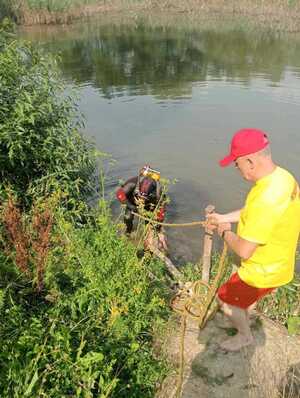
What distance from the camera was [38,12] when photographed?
96.9ft

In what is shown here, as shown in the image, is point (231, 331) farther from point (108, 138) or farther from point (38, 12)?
point (38, 12)

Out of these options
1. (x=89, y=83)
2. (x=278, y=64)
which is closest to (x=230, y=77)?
(x=278, y=64)

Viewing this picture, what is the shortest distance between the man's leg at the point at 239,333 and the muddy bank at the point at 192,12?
96.4 feet

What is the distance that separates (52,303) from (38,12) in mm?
31737

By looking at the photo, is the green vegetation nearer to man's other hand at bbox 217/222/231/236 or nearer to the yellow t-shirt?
man's other hand at bbox 217/222/231/236

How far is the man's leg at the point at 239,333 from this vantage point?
3.81 metres

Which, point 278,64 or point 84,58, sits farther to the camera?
point 84,58

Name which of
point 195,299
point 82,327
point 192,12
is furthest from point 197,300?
point 192,12

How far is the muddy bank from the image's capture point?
29453mm

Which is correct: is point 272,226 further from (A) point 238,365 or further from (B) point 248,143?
(A) point 238,365

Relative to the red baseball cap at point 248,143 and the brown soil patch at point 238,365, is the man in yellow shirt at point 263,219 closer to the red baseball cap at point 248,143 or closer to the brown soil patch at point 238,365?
the red baseball cap at point 248,143

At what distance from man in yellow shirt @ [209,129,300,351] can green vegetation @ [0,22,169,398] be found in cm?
104

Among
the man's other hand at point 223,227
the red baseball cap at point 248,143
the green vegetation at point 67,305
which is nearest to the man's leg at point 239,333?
the green vegetation at point 67,305

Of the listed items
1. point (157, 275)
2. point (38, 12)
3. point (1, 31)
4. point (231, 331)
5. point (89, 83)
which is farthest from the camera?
point (38, 12)
